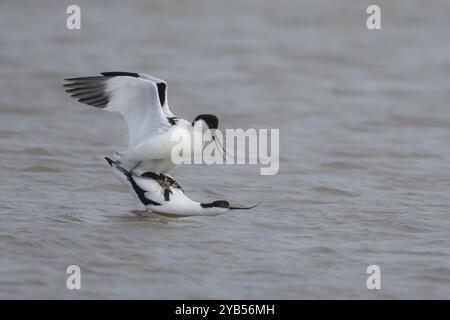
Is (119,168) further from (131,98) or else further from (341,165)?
(341,165)

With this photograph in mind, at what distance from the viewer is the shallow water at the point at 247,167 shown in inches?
286

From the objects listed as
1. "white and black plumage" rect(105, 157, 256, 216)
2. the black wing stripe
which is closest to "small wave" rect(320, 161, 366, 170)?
"white and black plumage" rect(105, 157, 256, 216)

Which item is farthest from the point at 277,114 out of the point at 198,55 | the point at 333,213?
the point at 333,213

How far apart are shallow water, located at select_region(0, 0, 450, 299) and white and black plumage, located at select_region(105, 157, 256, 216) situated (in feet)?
0.37

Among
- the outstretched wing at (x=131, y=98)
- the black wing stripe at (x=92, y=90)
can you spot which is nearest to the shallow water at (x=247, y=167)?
the outstretched wing at (x=131, y=98)

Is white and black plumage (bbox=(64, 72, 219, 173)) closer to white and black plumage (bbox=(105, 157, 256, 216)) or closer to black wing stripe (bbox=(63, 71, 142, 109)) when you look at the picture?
black wing stripe (bbox=(63, 71, 142, 109))

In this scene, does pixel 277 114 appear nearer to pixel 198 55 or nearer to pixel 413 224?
pixel 198 55

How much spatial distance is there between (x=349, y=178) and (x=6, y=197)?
340 cm

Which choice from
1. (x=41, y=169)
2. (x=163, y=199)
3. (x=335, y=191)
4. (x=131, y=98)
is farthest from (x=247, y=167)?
(x=131, y=98)

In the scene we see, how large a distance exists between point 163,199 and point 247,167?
2.20 m

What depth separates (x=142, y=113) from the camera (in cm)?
855

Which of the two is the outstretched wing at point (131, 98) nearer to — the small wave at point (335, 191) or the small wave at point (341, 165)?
the small wave at point (335, 191)

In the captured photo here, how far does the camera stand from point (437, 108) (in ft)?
44.3

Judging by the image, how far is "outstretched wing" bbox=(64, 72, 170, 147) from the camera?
8.37 m
